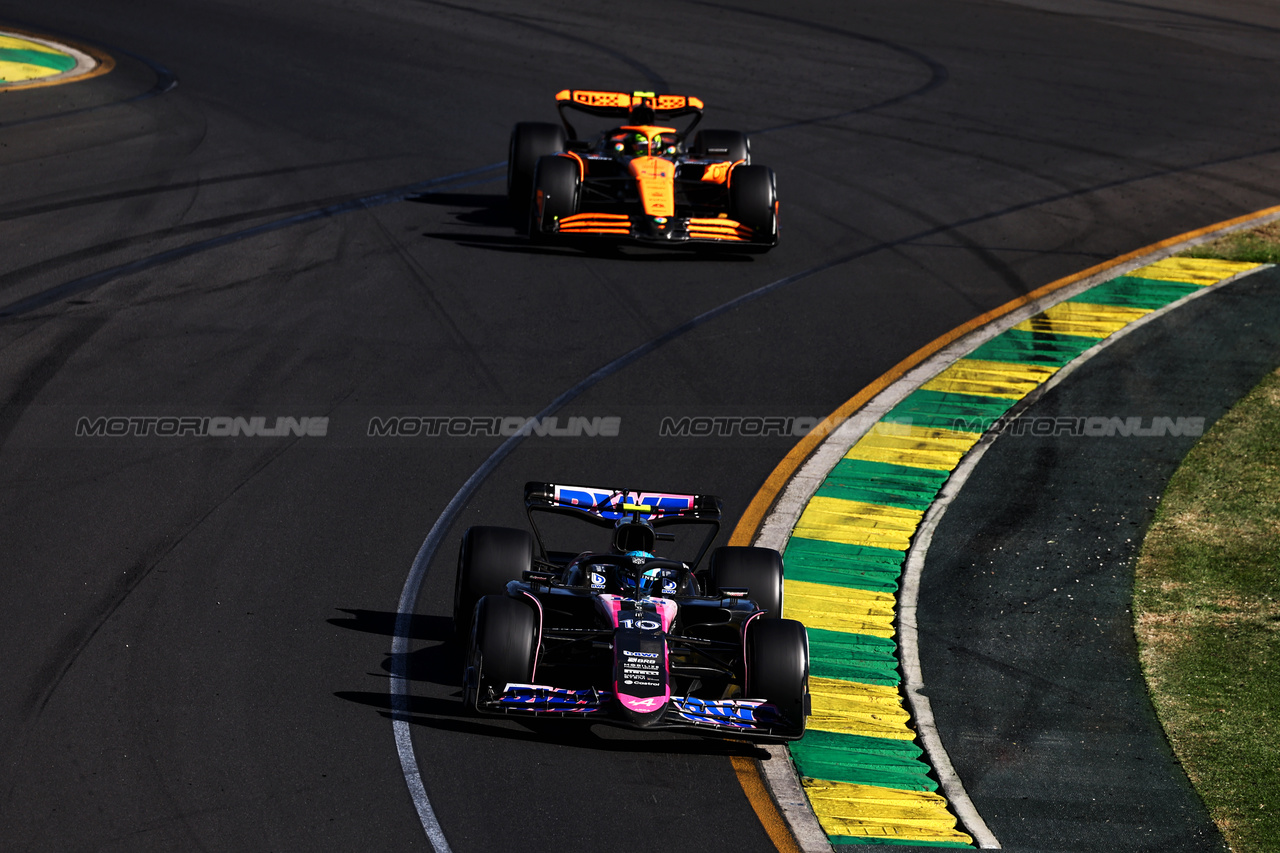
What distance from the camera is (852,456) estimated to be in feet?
45.6

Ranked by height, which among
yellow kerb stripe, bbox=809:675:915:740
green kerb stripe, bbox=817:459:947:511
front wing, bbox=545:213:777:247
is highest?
front wing, bbox=545:213:777:247

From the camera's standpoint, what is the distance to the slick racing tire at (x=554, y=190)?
704 inches

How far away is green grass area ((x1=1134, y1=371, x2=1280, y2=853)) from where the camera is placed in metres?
9.27

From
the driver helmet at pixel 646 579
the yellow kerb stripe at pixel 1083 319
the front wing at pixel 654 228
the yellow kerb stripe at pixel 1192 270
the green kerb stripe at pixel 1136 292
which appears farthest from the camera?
the yellow kerb stripe at pixel 1192 270

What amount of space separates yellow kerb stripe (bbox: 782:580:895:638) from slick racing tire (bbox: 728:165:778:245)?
7460 millimetres

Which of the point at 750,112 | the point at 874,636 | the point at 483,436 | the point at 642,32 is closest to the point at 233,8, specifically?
the point at 642,32

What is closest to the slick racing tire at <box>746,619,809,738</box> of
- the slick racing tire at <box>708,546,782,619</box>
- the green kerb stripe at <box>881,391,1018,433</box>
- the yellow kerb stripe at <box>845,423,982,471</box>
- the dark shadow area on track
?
the slick racing tire at <box>708,546,782,619</box>

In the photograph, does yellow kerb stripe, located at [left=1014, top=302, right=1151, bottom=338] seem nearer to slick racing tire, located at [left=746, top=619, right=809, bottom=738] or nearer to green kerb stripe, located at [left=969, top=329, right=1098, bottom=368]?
green kerb stripe, located at [left=969, top=329, right=1098, bottom=368]

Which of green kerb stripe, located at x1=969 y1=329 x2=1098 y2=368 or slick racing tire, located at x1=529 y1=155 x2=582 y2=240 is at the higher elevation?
slick racing tire, located at x1=529 y1=155 x2=582 y2=240

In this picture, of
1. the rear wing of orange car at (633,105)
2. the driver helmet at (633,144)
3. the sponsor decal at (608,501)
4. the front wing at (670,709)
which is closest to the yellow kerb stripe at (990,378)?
the driver helmet at (633,144)

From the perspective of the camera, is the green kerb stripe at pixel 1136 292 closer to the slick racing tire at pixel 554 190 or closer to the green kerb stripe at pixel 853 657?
the slick racing tire at pixel 554 190

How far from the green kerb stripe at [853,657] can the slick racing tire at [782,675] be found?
4.07 feet

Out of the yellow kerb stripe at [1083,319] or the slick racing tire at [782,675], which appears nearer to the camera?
the slick racing tire at [782,675]

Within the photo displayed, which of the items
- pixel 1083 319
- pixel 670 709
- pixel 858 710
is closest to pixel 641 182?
pixel 1083 319
